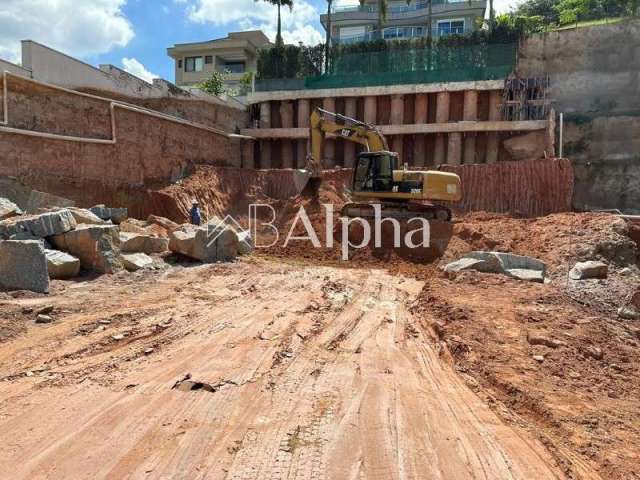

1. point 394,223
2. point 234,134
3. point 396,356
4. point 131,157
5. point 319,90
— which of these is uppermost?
point 319,90

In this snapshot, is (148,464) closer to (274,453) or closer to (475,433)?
(274,453)

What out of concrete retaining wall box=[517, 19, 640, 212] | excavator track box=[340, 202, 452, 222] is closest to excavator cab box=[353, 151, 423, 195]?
excavator track box=[340, 202, 452, 222]

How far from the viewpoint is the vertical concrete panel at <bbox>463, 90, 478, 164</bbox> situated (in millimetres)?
22906

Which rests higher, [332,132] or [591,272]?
[332,132]

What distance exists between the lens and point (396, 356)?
545 cm

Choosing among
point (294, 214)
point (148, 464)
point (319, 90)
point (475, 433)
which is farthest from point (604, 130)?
point (148, 464)

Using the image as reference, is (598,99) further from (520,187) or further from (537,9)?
(537,9)

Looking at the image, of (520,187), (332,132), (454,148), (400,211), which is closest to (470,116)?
(454,148)

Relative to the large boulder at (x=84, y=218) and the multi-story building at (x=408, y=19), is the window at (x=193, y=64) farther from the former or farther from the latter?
the large boulder at (x=84, y=218)

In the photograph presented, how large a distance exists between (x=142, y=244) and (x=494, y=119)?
18435mm

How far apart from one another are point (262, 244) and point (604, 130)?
57.6ft

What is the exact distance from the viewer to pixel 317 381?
451 cm

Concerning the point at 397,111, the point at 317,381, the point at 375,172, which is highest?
the point at 397,111

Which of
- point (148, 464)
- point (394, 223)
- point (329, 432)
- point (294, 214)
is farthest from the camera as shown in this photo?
point (294, 214)
